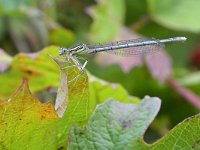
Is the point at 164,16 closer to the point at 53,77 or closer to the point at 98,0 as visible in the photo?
the point at 98,0

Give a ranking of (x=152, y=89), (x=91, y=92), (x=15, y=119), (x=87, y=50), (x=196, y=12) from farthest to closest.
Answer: (x=196, y=12), (x=152, y=89), (x=87, y=50), (x=91, y=92), (x=15, y=119)

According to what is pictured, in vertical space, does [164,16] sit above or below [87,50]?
above

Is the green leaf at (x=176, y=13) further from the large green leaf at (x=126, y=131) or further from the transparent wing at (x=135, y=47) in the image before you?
the large green leaf at (x=126, y=131)

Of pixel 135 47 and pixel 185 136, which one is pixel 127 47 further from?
pixel 185 136

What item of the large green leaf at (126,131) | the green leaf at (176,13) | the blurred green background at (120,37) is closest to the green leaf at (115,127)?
the large green leaf at (126,131)

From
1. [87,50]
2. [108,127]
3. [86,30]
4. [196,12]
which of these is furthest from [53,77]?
[196,12]

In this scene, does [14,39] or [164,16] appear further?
[164,16]

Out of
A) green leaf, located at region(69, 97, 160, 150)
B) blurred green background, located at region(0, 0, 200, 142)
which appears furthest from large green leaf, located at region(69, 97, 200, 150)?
blurred green background, located at region(0, 0, 200, 142)
